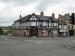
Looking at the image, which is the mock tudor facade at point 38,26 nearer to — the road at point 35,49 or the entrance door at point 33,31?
the entrance door at point 33,31

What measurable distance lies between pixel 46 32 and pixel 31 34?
5909 mm

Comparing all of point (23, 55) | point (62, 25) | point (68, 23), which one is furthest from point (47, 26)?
point (23, 55)

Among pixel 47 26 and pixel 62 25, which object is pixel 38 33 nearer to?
pixel 47 26

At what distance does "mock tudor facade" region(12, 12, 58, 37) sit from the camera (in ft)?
319

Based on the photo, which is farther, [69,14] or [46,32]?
[69,14]

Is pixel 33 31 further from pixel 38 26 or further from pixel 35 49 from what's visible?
pixel 35 49

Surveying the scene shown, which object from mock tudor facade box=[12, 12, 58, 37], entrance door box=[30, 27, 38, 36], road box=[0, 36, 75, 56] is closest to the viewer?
road box=[0, 36, 75, 56]

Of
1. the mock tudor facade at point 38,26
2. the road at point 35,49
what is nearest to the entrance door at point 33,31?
the mock tudor facade at point 38,26

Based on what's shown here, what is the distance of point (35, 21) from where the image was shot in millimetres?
97625

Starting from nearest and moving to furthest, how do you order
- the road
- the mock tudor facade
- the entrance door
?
the road < the entrance door < the mock tudor facade

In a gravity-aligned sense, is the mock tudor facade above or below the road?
above

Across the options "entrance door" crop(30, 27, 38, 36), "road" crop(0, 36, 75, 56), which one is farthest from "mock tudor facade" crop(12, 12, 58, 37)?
"road" crop(0, 36, 75, 56)

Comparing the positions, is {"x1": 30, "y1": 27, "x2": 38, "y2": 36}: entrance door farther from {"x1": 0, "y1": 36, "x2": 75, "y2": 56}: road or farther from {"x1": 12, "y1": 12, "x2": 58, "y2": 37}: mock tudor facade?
{"x1": 0, "y1": 36, "x2": 75, "y2": 56}: road

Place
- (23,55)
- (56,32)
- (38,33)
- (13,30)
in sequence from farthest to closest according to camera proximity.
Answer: (13,30), (56,32), (38,33), (23,55)
